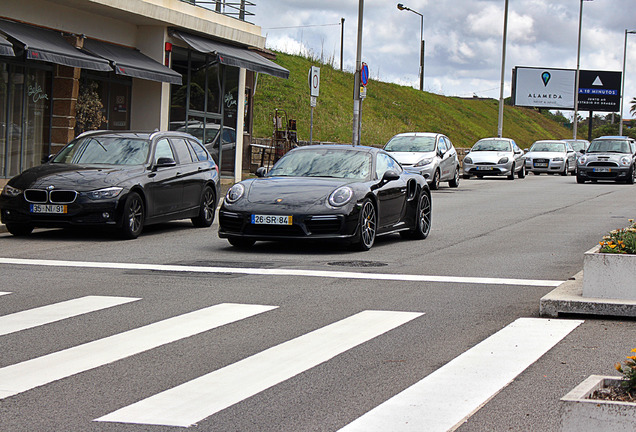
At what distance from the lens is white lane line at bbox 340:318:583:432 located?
195 inches

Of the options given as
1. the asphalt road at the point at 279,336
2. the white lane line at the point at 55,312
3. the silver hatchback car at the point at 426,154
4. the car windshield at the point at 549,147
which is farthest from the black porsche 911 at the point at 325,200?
the car windshield at the point at 549,147

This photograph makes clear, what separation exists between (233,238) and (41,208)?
282 cm

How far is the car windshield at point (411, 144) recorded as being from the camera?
98.0 feet

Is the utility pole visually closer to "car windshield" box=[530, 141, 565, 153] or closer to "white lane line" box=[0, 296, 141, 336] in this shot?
"car windshield" box=[530, 141, 565, 153]

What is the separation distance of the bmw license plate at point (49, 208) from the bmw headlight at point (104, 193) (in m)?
0.39

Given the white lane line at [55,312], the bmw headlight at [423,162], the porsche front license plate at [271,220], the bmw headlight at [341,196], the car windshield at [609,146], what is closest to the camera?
the white lane line at [55,312]

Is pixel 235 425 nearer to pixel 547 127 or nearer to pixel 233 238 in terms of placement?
pixel 233 238

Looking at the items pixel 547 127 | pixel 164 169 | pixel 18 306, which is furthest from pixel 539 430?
pixel 547 127

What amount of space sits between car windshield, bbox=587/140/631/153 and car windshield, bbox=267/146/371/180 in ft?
82.6

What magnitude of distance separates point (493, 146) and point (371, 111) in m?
24.0

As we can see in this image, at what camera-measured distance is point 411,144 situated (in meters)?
30.0

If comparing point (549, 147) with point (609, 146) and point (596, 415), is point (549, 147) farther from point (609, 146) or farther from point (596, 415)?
point (596, 415)

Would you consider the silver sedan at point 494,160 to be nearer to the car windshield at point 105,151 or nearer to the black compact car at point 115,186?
the black compact car at point 115,186

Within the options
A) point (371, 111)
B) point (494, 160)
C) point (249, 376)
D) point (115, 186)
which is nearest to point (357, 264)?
point (115, 186)
